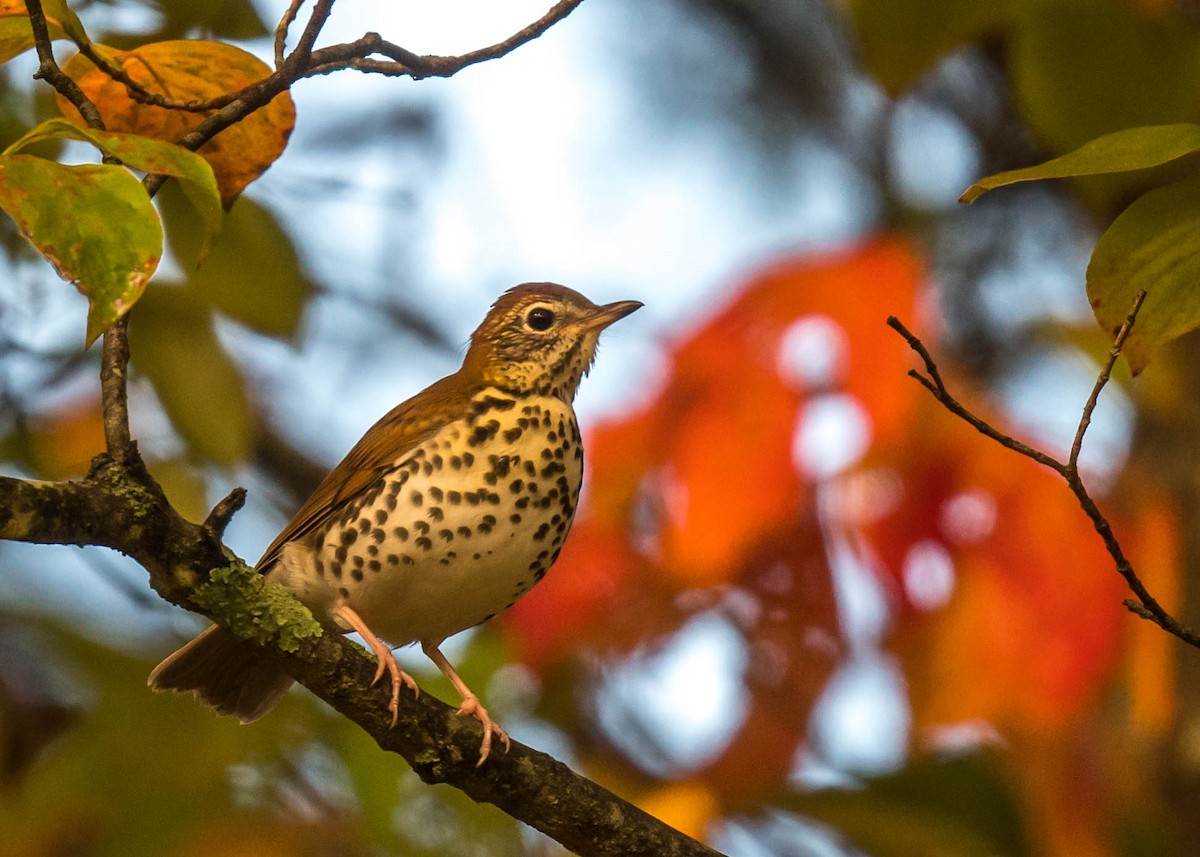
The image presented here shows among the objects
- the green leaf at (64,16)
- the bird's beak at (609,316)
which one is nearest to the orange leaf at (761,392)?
the bird's beak at (609,316)

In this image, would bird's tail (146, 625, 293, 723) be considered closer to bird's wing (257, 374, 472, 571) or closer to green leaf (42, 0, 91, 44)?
bird's wing (257, 374, 472, 571)

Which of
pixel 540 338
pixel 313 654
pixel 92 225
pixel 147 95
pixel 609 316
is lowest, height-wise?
pixel 313 654

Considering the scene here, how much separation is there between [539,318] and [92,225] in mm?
2605

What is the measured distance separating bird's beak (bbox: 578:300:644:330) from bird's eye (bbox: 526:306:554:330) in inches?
3.8

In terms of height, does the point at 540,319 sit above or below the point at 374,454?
above

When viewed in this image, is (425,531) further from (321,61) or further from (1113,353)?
(1113,353)

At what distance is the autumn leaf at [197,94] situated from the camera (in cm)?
255

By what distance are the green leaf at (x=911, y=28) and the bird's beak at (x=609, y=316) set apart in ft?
4.76

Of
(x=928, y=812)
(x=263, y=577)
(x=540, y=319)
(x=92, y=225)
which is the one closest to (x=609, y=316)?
(x=540, y=319)

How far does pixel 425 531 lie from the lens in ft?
11.9

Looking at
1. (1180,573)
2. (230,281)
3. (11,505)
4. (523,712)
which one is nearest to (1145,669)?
(1180,573)

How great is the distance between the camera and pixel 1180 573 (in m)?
4.71

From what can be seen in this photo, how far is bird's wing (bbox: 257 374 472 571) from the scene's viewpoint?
382cm

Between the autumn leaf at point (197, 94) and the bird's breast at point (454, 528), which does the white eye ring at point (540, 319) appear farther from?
the autumn leaf at point (197, 94)
